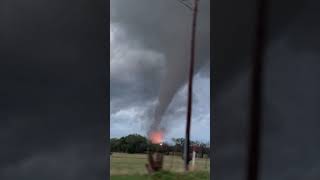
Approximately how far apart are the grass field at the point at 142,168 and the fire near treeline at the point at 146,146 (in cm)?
4

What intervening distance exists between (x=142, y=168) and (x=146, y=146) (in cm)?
16

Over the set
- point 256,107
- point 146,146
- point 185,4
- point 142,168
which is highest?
point 185,4

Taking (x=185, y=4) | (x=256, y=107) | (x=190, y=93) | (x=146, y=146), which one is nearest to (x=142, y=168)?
(x=146, y=146)

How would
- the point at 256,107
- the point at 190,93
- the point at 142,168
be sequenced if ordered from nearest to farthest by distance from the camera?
the point at 142,168, the point at 190,93, the point at 256,107

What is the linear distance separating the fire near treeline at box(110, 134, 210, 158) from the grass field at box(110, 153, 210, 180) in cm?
4

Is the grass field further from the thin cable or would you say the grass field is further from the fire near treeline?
the thin cable

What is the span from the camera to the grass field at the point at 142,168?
3920mm

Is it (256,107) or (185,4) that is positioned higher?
(185,4)

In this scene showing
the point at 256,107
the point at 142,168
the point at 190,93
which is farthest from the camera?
the point at 256,107

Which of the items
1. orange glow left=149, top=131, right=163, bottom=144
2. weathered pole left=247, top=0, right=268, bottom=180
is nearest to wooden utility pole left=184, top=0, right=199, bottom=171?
orange glow left=149, top=131, right=163, bottom=144

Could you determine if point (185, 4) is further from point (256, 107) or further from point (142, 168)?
point (142, 168)

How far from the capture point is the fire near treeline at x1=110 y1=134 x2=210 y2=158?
154 inches

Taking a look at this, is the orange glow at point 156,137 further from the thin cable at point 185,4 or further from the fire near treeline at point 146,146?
the thin cable at point 185,4

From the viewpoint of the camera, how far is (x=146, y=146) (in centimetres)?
398
